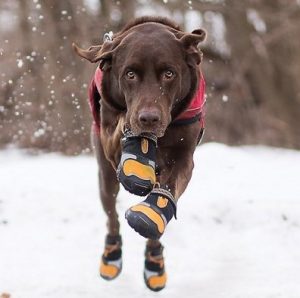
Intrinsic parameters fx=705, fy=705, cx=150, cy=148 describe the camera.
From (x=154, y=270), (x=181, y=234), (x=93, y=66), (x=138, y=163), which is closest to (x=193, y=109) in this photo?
(x=138, y=163)

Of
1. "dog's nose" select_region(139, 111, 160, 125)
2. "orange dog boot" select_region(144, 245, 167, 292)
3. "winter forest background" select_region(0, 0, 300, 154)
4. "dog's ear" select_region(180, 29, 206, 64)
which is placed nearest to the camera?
"dog's nose" select_region(139, 111, 160, 125)

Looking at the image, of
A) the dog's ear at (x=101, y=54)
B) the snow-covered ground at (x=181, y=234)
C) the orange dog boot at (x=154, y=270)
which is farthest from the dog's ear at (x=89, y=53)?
the snow-covered ground at (x=181, y=234)

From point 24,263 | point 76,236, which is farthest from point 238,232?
point 24,263

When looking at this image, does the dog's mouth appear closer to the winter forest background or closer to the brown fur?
the brown fur

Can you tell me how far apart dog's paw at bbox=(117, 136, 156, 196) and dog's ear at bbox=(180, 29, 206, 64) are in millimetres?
465

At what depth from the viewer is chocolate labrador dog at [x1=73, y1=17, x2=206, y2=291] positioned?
3199mm

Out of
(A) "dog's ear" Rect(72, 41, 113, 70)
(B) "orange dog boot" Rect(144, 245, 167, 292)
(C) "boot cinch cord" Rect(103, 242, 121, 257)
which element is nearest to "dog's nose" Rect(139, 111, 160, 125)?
(A) "dog's ear" Rect(72, 41, 113, 70)

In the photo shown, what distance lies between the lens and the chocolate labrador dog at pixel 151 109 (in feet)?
10.5

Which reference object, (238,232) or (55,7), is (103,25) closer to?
(55,7)

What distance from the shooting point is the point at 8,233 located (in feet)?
17.3

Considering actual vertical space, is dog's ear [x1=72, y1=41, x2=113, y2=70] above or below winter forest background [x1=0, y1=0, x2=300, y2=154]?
above

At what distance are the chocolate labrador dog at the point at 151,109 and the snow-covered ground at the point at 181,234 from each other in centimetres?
110

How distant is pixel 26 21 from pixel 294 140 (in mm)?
4914

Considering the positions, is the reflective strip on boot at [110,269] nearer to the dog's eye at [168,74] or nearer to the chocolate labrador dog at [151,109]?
the chocolate labrador dog at [151,109]
